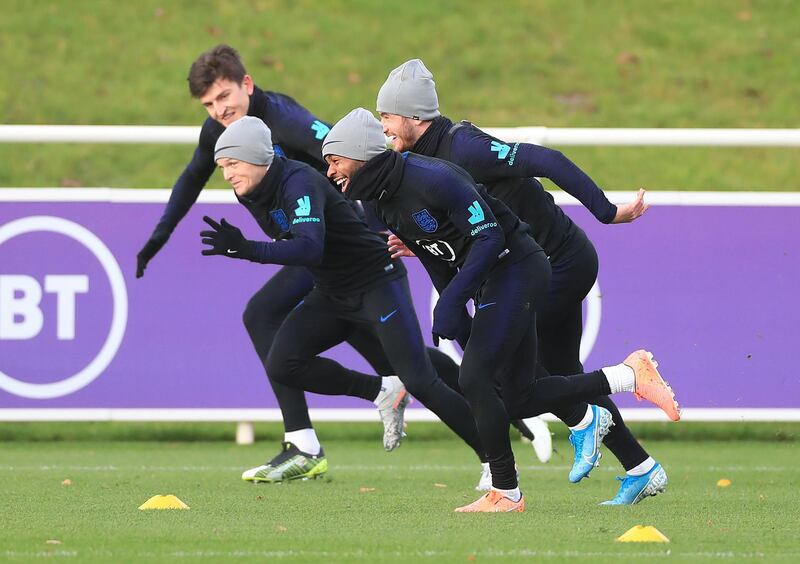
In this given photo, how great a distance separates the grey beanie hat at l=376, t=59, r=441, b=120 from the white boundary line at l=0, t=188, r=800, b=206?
3226mm

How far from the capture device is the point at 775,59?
56.9ft

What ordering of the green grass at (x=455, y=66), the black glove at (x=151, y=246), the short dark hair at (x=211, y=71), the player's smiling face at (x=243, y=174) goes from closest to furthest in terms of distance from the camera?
the player's smiling face at (x=243, y=174), the short dark hair at (x=211, y=71), the black glove at (x=151, y=246), the green grass at (x=455, y=66)

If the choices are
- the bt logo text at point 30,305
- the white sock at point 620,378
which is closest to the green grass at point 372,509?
the white sock at point 620,378

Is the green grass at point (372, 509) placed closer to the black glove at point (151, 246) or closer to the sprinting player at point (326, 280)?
the sprinting player at point (326, 280)

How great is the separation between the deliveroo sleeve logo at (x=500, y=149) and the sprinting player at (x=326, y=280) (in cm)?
86

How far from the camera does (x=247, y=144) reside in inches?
283

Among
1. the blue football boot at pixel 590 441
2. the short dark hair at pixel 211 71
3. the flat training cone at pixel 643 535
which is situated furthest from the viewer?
the short dark hair at pixel 211 71

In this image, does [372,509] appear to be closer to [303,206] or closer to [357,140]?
[303,206]

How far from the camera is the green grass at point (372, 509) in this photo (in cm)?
549

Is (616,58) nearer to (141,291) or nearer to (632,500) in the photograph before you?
(141,291)

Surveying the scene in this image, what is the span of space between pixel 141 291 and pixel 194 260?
387mm

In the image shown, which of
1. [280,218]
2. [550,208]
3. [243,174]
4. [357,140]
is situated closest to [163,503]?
[280,218]

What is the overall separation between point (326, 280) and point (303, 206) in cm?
68

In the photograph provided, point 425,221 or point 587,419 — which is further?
point 587,419
